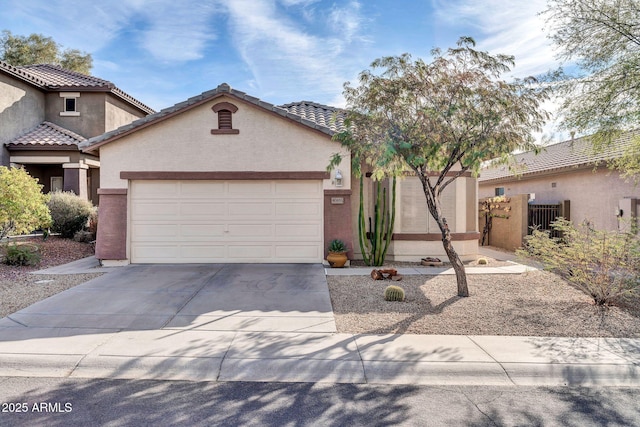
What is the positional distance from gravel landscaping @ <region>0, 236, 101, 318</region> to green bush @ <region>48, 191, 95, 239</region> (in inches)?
59.0

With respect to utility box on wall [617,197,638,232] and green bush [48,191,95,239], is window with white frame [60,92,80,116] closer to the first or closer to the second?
green bush [48,191,95,239]

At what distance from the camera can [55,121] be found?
20266mm

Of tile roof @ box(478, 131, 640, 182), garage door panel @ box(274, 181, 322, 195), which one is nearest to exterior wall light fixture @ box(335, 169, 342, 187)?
garage door panel @ box(274, 181, 322, 195)

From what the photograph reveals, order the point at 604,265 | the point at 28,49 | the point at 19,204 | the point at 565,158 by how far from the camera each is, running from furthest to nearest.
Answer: the point at 28,49
the point at 565,158
the point at 19,204
the point at 604,265

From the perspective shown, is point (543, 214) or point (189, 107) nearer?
point (189, 107)

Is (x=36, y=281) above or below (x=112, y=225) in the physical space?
below

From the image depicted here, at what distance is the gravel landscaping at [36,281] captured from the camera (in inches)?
289

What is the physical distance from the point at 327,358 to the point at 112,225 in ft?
28.7

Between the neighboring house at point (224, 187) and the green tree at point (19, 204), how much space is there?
1681 millimetres

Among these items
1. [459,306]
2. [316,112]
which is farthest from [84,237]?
[459,306]

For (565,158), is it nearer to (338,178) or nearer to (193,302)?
(338,178)

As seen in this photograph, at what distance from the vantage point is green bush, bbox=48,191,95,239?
1441cm

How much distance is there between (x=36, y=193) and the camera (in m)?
11.0

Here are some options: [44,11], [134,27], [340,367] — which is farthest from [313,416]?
[44,11]
